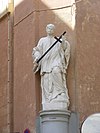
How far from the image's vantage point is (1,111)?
10.8m

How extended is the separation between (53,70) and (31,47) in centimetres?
90

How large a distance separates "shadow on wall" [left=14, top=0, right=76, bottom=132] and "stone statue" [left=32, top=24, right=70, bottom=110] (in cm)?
17

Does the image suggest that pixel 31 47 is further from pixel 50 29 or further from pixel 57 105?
pixel 57 105

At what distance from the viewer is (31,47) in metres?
9.94

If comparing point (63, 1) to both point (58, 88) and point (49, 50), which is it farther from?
point (58, 88)

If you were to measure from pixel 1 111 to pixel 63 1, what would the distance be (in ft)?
8.47

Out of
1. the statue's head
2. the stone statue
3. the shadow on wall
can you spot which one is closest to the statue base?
the stone statue

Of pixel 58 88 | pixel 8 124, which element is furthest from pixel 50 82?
pixel 8 124

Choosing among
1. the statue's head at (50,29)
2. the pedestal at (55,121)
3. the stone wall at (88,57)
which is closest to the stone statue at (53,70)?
the statue's head at (50,29)

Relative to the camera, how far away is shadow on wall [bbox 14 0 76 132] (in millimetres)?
9570

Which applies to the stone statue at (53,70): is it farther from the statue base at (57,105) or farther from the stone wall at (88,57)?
the stone wall at (88,57)

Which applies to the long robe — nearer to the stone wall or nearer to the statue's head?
the statue's head

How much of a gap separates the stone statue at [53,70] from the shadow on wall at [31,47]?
0.57 ft

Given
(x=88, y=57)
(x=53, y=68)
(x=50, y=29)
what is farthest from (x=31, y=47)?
(x=88, y=57)
